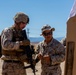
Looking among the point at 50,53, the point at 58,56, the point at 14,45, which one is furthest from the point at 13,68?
the point at 58,56

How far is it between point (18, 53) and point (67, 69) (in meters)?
2.62

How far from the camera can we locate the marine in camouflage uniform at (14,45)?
5035 mm

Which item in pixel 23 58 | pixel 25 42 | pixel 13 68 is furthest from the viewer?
pixel 13 68

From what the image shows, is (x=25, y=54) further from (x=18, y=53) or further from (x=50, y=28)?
(x=50, y=28)

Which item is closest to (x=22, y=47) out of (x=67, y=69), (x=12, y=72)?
(x=12, y=72)

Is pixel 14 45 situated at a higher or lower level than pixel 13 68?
higher

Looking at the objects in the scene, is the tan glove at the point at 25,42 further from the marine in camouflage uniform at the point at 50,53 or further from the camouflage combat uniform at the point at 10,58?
the marine in camouflage uniform at the point at 50,53

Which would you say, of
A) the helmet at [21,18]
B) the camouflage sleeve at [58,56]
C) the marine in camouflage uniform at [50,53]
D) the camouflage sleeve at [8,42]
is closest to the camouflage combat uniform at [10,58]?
the camouflage sleeve at [8,42]

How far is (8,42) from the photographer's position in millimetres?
5012

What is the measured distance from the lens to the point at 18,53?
16.9 ft

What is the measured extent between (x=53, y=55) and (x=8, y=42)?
76 centimetres

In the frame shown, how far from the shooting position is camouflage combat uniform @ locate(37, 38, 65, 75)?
5.16 metres

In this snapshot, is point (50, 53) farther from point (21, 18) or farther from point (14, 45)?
point (21, 18)

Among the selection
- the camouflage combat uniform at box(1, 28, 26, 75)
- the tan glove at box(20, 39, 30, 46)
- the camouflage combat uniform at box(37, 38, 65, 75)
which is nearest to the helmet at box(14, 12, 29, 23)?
the camouflage combat uniform at box(1, 28, 26, 75)
